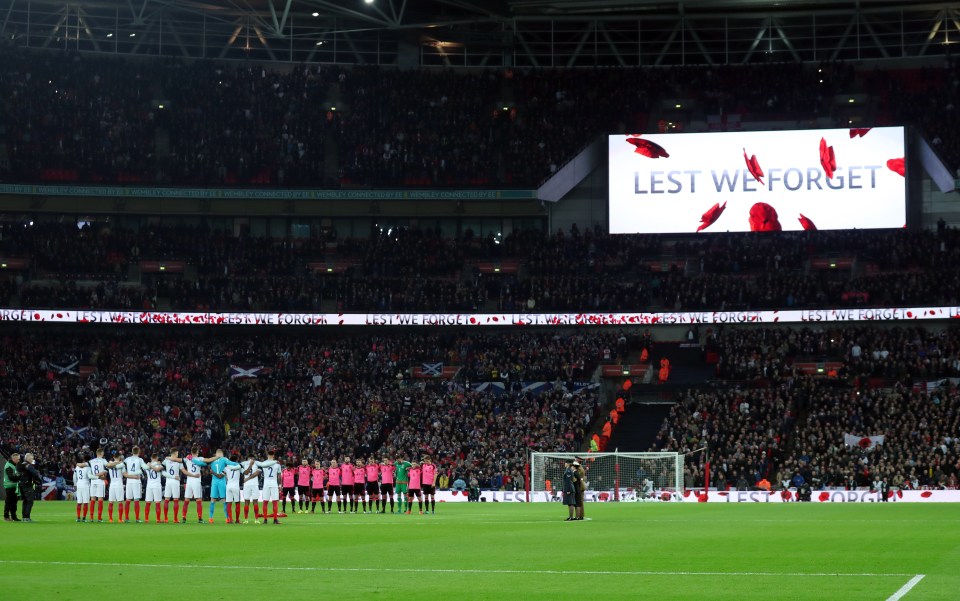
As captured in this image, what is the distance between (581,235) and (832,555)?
52.2m

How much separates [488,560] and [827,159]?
53.0 meters

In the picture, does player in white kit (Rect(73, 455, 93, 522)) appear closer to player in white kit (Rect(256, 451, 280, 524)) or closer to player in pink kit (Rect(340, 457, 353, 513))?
player in white kit (Rect(256, 451, 280, 524))

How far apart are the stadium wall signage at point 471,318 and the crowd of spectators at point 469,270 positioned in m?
0.53

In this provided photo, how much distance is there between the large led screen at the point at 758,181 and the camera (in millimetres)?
66875

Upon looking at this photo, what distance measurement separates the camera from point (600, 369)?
65438 millimetres

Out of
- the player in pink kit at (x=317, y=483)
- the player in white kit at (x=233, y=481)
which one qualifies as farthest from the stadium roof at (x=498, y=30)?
the player in white kit at (x=233, y=481)

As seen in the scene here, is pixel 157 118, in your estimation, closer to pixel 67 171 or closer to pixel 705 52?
pixel 67 171

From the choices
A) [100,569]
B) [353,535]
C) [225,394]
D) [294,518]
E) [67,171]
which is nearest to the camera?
[100,569]

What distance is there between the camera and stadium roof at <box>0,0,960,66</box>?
66.9 metres

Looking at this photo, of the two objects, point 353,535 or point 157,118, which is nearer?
point 353,535

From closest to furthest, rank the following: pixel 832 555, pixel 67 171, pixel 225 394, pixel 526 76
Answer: pixel 832 555 → pixel 225 394 → pixel 67 171 → pixel 526 76

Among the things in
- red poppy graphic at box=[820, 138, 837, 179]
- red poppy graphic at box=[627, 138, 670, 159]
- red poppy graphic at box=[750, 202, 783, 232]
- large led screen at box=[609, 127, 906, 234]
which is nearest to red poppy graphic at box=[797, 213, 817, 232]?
large led screen at box=[609, 127, 906, 234]

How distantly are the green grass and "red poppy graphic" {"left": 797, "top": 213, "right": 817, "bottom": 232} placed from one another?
38.0 metres

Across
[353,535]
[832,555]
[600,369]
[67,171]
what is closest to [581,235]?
[600,369]
